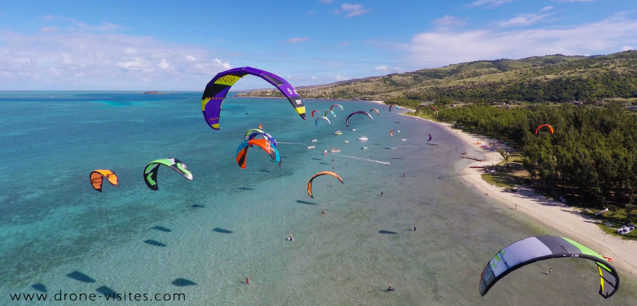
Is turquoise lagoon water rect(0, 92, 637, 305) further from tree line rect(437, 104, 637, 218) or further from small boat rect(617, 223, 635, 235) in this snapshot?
tree line rect(437, 104, 637, 218)

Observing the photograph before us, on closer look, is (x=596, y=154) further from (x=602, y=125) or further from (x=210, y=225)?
(x=210, y=225)

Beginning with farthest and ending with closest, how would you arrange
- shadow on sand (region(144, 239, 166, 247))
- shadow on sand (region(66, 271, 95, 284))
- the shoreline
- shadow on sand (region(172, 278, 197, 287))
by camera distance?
shadow on sand (region(144, 239, 166, 247)), the shoreline, shadow on sand (region(66, 271, 95, 284)), shadow on sand (region(172, 278, 197, 287))

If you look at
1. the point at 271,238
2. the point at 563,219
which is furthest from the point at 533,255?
the point at 563,219

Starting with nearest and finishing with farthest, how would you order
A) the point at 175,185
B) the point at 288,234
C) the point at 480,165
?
1. the point at 288,234
2. the point at 175,185
3. the point at 480,165

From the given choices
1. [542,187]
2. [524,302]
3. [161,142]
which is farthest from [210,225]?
[161,142]

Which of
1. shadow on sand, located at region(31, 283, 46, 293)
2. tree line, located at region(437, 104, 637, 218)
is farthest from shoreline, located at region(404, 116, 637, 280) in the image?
shadow on sand, located at region(31, 283, 46, 293)

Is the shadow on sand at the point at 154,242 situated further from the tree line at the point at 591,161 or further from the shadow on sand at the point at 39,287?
the tree line at the point at 591,161

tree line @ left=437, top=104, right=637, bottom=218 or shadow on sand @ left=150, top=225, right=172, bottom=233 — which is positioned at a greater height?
tree line @ left=437, top=104, right=637, bottom=218

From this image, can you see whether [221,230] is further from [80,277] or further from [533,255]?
[533,255]
